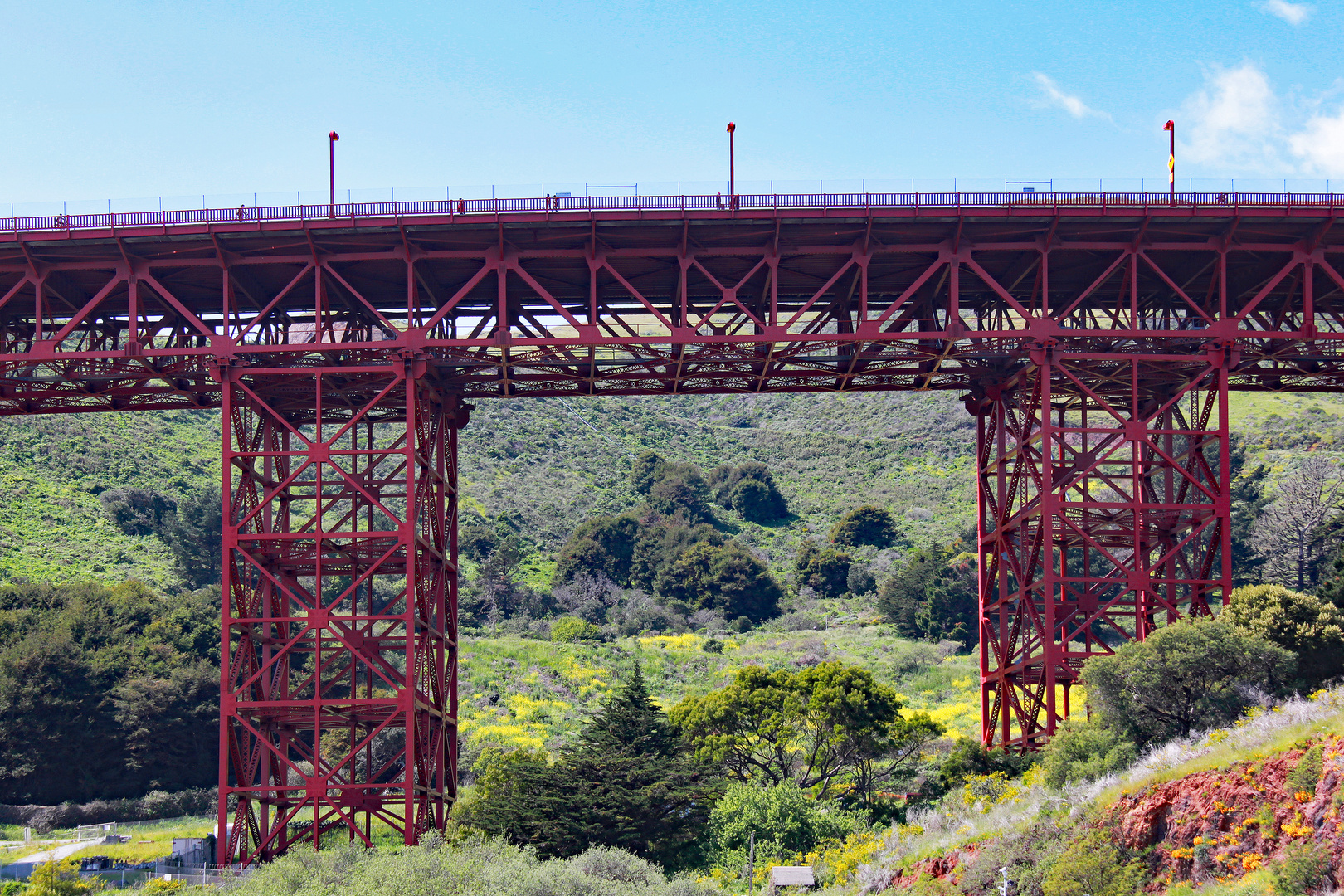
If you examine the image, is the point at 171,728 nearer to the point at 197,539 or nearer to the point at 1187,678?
the point at 197,539

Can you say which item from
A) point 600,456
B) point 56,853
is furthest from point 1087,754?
point 600,456

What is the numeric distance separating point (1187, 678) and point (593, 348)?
16225 millimetres

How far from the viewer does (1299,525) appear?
7606 cm

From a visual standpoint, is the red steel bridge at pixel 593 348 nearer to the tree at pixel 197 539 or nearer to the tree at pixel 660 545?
the tree at pixel 197 539

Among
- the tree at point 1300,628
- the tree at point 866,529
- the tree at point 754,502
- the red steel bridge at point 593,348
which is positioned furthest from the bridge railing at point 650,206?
the tree at point 754,502

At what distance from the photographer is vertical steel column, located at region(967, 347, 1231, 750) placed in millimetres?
36781

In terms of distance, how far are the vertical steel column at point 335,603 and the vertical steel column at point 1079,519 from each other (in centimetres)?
1478

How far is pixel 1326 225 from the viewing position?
37125mm

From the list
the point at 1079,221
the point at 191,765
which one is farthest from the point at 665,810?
the point at 191,765

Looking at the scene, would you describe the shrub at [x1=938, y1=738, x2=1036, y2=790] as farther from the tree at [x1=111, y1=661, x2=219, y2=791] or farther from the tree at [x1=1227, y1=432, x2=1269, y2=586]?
the tree at [x1=111, y1=661, x2=219, y2=791]

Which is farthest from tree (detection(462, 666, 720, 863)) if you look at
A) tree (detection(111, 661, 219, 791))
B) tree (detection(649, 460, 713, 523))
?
tree (detection(649, 460, 713, 523))

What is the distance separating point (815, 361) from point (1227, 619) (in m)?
11.7

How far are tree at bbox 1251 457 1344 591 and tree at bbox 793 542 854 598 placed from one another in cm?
2652

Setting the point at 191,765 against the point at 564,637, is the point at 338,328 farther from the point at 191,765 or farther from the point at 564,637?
the point at 564,637
